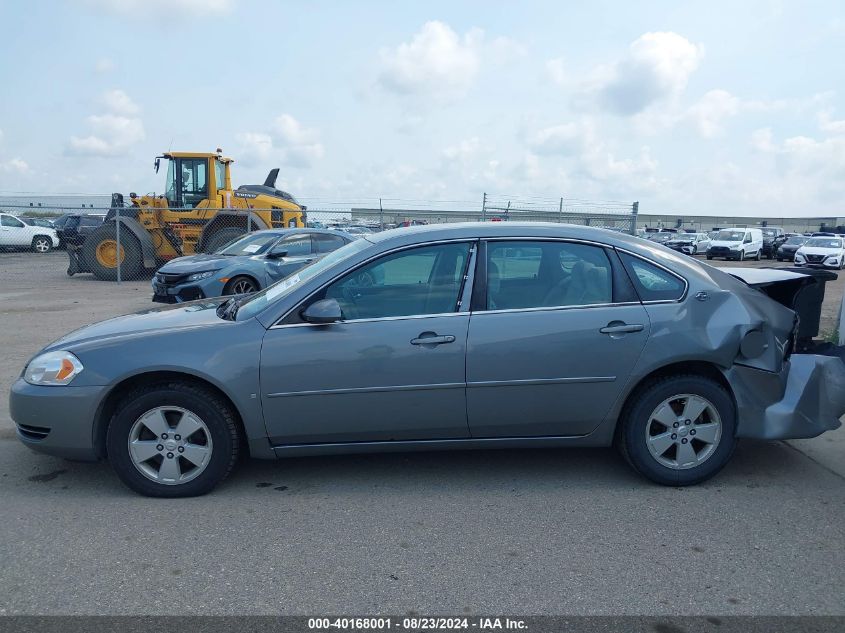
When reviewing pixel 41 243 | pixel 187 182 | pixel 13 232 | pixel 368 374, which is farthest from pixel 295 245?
pixel 41 243

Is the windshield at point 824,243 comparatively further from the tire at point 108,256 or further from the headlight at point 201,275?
the headlight at point 201,275

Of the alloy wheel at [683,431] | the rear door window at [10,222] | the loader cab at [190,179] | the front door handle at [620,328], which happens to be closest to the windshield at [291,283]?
the front door handle at [620,328]

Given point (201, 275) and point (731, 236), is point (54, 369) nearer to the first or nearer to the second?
point (201, 275)

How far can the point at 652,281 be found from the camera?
4.42 metres

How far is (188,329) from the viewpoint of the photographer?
4195mm

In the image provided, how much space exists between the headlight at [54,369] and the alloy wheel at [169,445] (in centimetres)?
47

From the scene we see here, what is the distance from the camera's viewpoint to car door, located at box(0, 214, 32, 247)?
2803 cm

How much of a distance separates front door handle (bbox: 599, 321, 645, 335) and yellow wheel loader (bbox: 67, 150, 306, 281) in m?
14.3

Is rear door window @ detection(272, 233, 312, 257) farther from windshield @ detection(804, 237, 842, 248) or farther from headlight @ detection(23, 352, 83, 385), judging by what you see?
windshield @ detection(804, 237, 842, 248)

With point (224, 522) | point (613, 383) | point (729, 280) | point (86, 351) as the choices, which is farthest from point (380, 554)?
point (729, 280)

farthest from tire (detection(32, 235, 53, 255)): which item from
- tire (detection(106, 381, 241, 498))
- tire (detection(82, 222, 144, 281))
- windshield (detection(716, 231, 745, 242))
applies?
windshield (detection(716, 231, 745, 242))

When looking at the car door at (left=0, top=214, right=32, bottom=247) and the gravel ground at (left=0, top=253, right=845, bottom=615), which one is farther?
the car door at (left=0, top=214, right=32, bottom=247)

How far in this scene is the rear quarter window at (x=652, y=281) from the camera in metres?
4.38

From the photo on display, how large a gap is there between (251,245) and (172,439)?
26.7 feet
